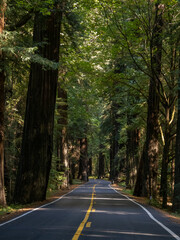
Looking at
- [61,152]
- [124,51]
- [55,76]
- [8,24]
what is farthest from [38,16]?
[61,152]

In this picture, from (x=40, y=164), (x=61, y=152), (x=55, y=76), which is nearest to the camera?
(x=40, y=164)

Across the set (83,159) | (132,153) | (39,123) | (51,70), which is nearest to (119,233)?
(39,123)

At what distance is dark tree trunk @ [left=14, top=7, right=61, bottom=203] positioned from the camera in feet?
60.0

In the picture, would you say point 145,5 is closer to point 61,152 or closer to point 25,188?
point 25,188

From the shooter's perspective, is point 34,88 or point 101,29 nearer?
point 34,88

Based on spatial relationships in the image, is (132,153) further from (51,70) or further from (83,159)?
(83,159)

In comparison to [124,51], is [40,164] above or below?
below

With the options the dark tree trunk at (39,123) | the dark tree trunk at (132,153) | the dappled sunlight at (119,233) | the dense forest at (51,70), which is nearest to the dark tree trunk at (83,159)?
the dark tree trunk at (132,153)

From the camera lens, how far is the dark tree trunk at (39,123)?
18297 mm

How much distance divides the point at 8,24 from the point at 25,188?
8.25 m

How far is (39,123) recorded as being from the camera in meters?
19.0

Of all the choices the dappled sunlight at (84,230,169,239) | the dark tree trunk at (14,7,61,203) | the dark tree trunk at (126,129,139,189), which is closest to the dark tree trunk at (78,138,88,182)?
the dark tree trunk at (126,129,139,189)

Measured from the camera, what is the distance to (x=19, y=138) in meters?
22.5

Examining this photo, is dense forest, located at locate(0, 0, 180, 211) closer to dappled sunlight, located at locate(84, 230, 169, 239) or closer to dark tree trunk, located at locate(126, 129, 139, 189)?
dappled sunlight, located at locate(84, 230, 169, 239)
